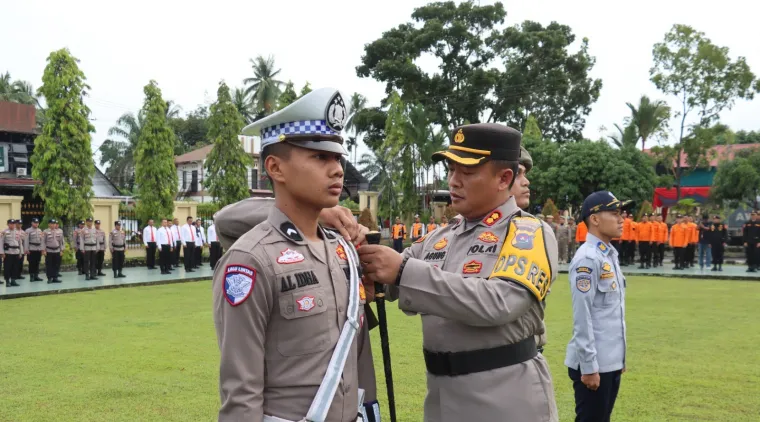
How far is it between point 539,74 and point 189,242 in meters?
25.4

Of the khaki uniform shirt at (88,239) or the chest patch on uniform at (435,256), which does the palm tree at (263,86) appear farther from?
the chest patch on uniform at (435,256)

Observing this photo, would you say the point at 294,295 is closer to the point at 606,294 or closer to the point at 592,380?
the point at 592,380

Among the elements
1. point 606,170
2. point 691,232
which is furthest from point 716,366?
point 606,170

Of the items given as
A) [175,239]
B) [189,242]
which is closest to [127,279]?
[175,239]

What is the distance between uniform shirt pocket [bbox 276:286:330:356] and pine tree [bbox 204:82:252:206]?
1091 inches

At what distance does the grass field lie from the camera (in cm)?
558

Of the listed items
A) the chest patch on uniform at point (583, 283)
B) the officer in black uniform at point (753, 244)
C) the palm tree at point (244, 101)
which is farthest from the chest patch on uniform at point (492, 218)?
the palm tree at point (244, 101)

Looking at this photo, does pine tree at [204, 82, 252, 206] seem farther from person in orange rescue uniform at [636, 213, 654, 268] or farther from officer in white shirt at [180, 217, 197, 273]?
person in orange rescue uniform at [636, 213, 654, 268]

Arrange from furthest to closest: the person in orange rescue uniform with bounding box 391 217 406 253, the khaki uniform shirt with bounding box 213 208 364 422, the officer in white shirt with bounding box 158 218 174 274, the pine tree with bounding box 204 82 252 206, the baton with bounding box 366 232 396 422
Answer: the pine tree with bounding box 204 82 252 206, the person in orange rescue uniform with bounding box 391 217 406 253, the officer in white shirt with bounding box 158 218 174 274, the baton with bounding box 366 232 396 422, the khaki uniform shirt with bounding box 213 208 364 422

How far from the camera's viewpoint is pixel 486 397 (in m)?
2.38

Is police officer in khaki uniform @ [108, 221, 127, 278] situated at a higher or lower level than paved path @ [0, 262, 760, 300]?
higher

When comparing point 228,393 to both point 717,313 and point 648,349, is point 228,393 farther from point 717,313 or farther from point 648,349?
point 717,313

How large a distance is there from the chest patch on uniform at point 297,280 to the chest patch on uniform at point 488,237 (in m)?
0.74

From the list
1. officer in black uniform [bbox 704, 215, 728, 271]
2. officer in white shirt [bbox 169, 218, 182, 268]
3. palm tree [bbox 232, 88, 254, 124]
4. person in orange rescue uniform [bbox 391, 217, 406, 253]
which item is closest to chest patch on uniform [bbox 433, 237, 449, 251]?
officer in white shirt [bbox 169, 218, 182, 268]
